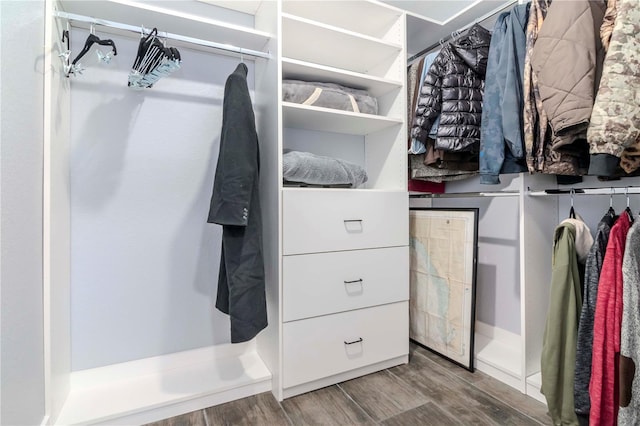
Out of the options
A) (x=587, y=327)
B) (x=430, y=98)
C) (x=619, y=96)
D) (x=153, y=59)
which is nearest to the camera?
(x=619, y=96)

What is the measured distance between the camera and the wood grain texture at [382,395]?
132 centimetres

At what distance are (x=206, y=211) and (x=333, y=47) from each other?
3.54ft

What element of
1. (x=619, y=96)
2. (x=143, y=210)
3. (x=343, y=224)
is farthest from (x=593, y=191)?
(x=143, y=210)

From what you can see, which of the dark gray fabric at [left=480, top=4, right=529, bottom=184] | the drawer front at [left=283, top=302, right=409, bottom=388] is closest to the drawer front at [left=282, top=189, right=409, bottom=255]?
the drawer front at [left=283, top=302, right=409, bottom=388]

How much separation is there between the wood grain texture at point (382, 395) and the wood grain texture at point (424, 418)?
0.08ft

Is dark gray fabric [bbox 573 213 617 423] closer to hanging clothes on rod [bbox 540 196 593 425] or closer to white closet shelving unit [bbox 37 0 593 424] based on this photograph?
hanging clothes on rod [bbox 540 196 593 425]

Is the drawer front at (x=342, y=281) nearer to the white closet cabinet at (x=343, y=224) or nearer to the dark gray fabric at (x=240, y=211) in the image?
the white closet cabinet at (x=343, y=224)

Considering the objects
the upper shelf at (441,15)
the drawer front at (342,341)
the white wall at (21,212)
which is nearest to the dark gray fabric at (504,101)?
the upper shelf at (441,15)

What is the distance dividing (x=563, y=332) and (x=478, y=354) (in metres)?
0.53

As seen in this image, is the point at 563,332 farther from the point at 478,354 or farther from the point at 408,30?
the point at 408,30

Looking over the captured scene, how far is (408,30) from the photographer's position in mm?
1908

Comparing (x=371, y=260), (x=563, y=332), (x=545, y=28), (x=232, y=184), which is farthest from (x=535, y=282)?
(x=232, y=184)

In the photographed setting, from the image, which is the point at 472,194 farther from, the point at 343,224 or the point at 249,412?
the point at 249,412

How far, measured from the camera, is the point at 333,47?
1.68m
